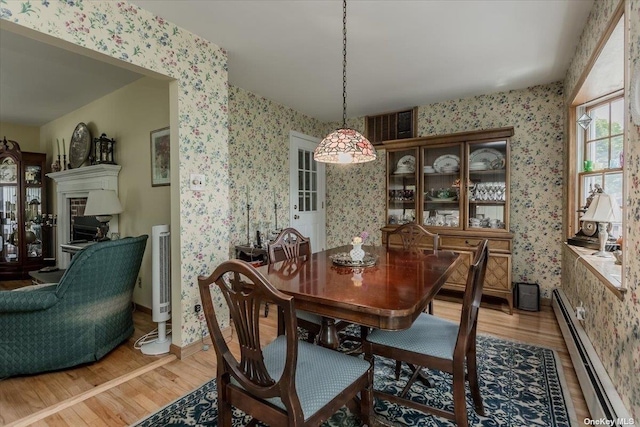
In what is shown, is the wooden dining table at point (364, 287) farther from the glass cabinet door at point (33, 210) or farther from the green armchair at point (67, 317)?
the glass cabinet door at point (33, 210)

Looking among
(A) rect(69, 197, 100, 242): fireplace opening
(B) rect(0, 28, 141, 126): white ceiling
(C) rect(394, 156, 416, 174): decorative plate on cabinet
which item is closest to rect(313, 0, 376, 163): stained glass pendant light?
(C) rect(394, 156, 416, 174): decorative plate on cabinet

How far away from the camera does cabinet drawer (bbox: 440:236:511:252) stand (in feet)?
10.7

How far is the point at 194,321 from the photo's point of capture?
2439 millimetres

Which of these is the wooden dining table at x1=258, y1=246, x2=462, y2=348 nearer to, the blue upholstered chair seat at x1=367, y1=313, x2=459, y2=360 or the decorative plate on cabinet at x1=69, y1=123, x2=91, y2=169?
the blue upholstered chair seat at x1=367, y1=313, x2=459, y2=360

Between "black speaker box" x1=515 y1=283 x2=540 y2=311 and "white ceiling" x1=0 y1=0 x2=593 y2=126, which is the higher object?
"white ceiling" x1=0 y1=0 x2=593 y2=126

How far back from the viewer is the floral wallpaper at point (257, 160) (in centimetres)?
345

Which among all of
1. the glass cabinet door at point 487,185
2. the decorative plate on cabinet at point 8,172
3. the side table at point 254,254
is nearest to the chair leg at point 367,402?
the side table at point 254,254

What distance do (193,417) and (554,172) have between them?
3938 mm

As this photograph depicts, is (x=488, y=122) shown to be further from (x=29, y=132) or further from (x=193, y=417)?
(x=29, y=132)

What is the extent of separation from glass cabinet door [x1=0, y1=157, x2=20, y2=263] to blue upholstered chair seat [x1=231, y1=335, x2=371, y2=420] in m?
5.63

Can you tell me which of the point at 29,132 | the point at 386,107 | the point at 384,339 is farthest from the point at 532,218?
the point at 29,132

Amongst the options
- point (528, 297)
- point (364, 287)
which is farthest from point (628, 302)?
point (528, 297)

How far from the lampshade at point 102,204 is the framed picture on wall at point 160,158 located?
53 centimetres

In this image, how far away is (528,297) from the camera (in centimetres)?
330
